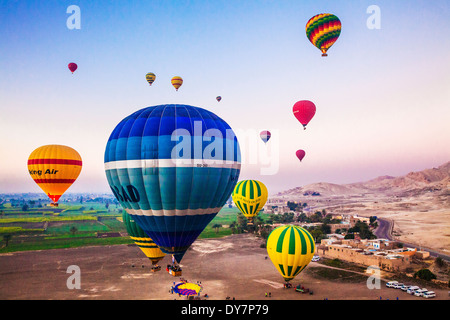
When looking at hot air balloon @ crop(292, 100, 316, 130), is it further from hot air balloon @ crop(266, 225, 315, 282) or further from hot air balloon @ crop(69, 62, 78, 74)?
hot air balloon @ crop(69, 62, 78, 74)

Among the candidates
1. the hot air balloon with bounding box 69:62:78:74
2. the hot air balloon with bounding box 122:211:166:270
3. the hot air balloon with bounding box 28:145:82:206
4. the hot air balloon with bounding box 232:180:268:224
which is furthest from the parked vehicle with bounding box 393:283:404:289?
the hot air balloon with bounding box 69:62:78:74

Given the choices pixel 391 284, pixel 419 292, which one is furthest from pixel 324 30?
pixel 419 292

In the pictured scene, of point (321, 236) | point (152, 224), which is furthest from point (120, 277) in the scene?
point (321, 236)

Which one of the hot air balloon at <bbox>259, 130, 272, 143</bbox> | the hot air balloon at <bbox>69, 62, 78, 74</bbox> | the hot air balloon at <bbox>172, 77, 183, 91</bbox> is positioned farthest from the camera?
the hot air balloon at <bbox>259, 130, 272, 143</bbox>

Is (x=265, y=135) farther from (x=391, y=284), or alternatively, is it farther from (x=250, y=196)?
(x=391, y=284)

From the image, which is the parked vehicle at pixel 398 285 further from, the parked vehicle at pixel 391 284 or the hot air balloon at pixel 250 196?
the hot air balloon at pixel 250 196

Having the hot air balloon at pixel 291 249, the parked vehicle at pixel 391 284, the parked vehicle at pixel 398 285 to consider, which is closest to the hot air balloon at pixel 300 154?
the parked vehicle at pixel 391 284
